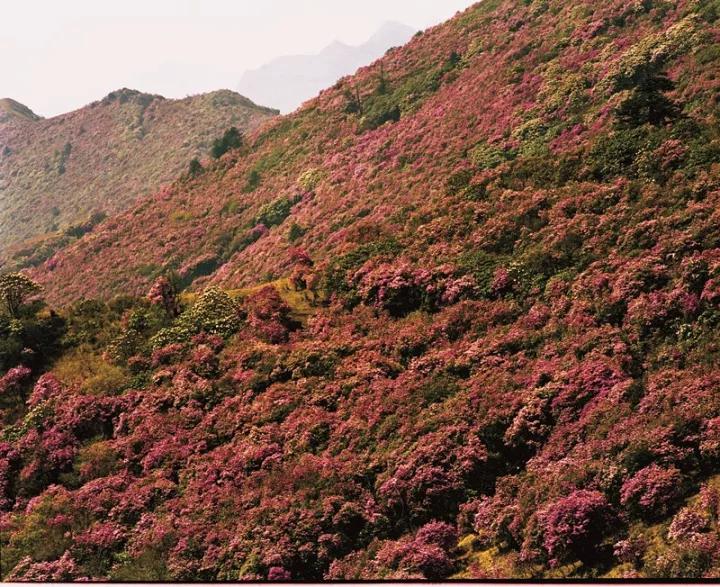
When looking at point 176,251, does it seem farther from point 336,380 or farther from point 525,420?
point 525,420

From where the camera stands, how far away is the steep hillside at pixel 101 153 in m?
122

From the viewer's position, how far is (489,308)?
102ft

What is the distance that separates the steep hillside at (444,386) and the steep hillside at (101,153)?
81059 mm

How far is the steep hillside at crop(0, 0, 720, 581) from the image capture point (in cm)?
2080

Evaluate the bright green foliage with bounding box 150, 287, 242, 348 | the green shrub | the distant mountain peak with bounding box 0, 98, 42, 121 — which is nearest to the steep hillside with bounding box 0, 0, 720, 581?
the bright green foliage with bounding box 150, 287, 242, 348

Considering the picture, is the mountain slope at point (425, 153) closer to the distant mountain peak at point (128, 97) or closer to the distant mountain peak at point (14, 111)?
the distant mountain peak at point (128, 97)

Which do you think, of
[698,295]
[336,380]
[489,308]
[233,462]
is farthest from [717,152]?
[233,462]

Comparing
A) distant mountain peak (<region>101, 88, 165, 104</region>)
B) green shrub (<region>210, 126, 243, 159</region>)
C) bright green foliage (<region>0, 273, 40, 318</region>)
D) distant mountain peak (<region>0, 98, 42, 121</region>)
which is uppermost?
distant mountain peak (<region>0, 98, 42, 121</region>)

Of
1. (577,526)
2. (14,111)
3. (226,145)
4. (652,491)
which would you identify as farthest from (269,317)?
(14,111)

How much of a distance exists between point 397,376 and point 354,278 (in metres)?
8.44

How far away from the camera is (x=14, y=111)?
17800 centimetres

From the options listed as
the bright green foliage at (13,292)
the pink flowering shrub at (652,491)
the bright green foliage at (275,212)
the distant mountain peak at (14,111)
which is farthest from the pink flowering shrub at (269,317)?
the distant mountain peak at (14,111)

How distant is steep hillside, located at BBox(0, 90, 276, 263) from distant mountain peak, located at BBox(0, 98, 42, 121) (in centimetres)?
1173

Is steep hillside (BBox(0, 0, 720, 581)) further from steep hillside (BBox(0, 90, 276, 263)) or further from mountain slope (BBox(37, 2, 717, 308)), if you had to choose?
steep hillside (BBox(0, 90, 276, 263))
